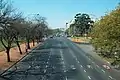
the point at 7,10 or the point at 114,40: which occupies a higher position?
the point at 7,10

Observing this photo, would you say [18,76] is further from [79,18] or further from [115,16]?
[79,18]

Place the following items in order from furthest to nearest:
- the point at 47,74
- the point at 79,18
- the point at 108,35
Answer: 1. the point at 79,18
2. the point at 47,74
3. the point at 108,35

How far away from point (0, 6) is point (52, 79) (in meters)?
9.56

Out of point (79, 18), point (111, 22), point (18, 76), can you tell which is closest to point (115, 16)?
point (111, 22)

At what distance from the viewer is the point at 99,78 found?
92.4 ft

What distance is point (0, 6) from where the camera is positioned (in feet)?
105

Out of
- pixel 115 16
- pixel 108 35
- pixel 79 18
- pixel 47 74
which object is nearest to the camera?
pixel 115 16

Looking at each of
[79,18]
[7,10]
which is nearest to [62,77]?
[7,10]

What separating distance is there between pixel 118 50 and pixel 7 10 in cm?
A: 1161

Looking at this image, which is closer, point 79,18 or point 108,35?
point 108,35

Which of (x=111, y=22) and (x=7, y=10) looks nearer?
(x=111, y=22)

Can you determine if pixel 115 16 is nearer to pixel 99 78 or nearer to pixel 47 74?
pixel 99 78

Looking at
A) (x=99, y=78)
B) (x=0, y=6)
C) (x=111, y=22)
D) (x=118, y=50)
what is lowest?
(x=99, y=78)

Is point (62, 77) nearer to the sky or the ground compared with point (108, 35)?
nearer to the ground
